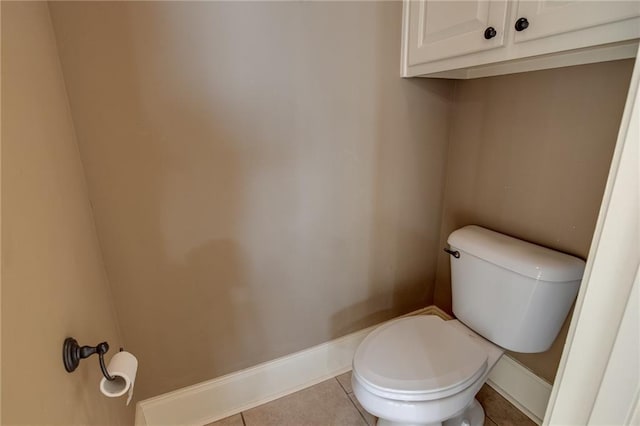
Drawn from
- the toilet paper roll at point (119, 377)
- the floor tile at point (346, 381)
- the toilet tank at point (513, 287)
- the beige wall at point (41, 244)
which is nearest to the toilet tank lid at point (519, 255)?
the toilet tank at point (513, 287)

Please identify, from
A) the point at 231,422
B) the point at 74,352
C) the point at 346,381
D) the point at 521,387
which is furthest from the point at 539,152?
the point at 231,422

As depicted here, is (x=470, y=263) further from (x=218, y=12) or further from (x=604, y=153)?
(x=218, y=12)

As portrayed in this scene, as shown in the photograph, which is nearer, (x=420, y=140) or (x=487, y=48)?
(x=487, y=48)

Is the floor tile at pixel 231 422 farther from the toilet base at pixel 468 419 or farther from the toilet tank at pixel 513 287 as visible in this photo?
the toilet tank at pixel 513 287

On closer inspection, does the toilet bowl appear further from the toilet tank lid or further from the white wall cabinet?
the white wall cabinet

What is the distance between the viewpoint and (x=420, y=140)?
150 centimetres

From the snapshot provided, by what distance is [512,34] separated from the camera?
35.9 inches

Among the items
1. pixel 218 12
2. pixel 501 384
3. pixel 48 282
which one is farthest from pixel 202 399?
pixel 218 12

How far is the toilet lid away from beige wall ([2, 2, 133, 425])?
805 mm

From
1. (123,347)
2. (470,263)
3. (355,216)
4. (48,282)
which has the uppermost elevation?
(48,282)

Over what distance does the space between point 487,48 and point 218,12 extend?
33.0 inches

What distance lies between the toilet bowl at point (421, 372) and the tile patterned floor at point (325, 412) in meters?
0.18

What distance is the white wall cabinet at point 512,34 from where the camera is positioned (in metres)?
0.74

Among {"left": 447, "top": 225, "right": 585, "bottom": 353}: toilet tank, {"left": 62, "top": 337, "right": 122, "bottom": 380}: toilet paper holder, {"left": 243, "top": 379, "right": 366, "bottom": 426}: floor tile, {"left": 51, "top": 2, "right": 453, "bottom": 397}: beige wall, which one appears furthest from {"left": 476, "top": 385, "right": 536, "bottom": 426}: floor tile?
{"left": 62, "top": 337, "right": 122, "bottom": 380}: toilet paper holder
